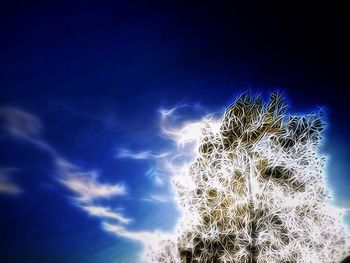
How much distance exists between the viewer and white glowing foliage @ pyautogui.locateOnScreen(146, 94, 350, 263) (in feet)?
16.7

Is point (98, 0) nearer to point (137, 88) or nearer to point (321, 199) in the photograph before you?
point (137, 88)

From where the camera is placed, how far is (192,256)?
550 cm

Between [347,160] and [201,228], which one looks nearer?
[201,228]

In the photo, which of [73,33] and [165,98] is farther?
[165,98]

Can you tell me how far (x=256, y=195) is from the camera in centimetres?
521

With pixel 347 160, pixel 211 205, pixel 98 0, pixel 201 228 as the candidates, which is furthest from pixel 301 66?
pixel 98 0

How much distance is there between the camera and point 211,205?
5.34 meters

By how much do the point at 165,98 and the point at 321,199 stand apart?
3.30 m

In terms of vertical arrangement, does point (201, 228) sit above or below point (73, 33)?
below

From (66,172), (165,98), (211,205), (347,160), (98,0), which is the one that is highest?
(98,0)

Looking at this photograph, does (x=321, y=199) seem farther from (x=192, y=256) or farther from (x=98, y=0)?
(x=98, y=0)

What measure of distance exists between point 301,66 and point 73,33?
168 inches

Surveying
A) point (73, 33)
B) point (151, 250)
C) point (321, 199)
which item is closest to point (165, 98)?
point (73, 33)

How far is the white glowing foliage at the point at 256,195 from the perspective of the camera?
16.7ft
